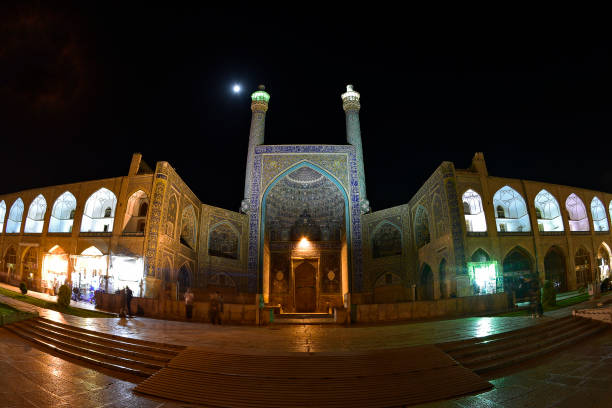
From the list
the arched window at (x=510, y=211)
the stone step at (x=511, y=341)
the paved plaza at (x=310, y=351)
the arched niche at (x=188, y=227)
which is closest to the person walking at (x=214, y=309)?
the paved plaza at (x=310, y=351)

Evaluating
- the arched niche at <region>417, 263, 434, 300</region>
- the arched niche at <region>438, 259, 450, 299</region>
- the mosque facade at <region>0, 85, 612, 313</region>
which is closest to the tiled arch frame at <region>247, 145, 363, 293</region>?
the mosque facade at <region>0, 85, 612, 313</region>

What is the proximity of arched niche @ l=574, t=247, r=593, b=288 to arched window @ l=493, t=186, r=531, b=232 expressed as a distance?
258cm

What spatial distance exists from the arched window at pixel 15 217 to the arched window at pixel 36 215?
94 centimetres

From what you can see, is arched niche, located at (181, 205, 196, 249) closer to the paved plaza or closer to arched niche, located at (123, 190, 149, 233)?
arched niche, located at (123, 190, 149, 233)

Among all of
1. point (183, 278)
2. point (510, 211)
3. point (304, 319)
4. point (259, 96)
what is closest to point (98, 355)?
point (304, 319)

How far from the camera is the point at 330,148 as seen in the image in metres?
20.4

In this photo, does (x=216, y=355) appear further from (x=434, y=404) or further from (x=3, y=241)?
(x=3, y=241)

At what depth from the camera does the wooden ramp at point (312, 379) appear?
13.4 ft

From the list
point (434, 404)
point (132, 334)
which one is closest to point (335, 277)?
point (132, 334)

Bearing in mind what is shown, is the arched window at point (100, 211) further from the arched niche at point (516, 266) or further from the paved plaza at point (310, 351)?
the arched niche at point (516, 266)

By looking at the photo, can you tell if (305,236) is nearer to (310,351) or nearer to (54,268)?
(54,268)

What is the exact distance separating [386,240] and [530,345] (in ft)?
47.4

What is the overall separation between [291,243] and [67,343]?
1712 centimetres

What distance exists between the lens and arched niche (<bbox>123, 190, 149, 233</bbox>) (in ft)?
50.1
